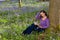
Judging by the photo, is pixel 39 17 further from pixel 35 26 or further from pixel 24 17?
pixel 24 17

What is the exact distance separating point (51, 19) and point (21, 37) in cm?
108

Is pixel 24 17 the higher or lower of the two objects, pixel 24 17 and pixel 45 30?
the lower

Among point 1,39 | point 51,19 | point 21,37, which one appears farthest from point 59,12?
point 1,39

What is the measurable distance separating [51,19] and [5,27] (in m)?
2.23

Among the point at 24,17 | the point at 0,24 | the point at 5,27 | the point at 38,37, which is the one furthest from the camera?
the point at 24,17

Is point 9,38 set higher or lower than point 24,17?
higher

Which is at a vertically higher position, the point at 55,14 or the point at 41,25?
the point at 55,14

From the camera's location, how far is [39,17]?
8.09 metres

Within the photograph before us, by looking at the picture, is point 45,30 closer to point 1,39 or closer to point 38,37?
point 38,37

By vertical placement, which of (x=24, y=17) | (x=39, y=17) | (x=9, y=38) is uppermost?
(x=39, y=17)

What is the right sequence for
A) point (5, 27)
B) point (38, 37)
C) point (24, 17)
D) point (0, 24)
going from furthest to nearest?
1. point (24, 17)
2. point (0, 24)
3. point (5, 27)
4. point (38, 37)

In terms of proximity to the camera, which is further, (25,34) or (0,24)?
(0,24)

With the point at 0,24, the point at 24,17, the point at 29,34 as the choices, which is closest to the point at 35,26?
the point at 29,34

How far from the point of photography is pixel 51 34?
7.75 meters
